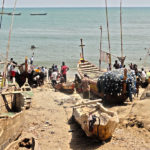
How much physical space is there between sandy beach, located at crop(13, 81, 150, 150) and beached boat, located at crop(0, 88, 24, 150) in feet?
2.67

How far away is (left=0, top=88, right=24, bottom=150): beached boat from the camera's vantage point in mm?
9609

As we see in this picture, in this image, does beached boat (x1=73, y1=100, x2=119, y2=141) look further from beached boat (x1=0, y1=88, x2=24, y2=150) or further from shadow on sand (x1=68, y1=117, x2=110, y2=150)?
beached boat (x1=0, y1=88, x2=24, y2=150)

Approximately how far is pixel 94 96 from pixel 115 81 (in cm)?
287

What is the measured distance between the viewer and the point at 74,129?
12633mm

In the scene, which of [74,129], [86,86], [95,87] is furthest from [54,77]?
[74,129]

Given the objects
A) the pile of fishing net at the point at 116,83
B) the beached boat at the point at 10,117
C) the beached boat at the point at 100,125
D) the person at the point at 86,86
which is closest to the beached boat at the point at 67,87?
the person at the point at 86,86

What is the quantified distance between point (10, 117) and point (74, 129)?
3325 millimetres

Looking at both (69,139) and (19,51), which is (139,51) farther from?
(69,139)

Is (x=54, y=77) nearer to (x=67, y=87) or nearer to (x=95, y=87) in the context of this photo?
(x=67, y=87)

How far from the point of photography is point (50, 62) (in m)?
35.1

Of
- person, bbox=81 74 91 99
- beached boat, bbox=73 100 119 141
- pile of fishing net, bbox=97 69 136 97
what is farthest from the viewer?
person, bbox=81 74 91 99

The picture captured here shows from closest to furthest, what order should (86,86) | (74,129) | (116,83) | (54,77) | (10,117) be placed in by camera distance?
(10,117)
(74,129)
(116,83)
(86,86)
(54,77)

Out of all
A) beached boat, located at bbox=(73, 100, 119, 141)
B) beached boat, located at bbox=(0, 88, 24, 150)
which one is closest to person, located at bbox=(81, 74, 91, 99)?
beached boat, located at bbox=(0, 88, 24, 150)

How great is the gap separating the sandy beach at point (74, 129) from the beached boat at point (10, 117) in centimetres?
81
